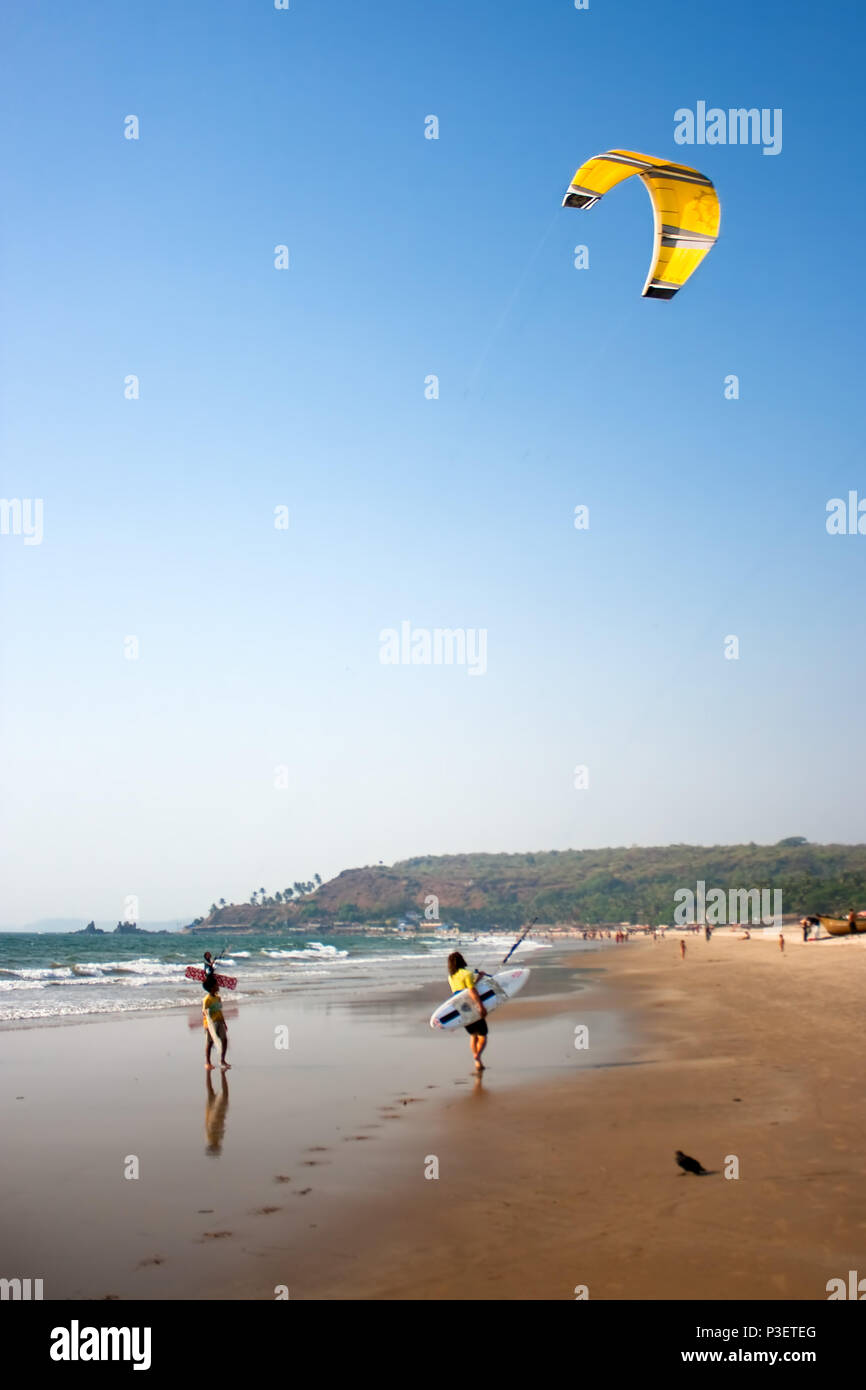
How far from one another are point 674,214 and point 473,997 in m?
10.1

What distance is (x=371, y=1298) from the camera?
176 inches

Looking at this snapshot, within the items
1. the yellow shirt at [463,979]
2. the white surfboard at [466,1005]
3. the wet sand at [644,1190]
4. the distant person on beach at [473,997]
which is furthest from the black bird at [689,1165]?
the white surfboard at [466,1005]

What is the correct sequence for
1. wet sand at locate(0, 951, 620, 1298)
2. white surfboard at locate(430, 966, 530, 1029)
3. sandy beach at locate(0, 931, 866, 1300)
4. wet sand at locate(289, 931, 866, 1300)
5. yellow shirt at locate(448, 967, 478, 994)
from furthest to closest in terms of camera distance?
white surfboard at locate(430, 966, 530, 1029), yellow shirt at locate(448, 967, 478, 994), wet sand at locate(0, 951, 620, 1298), sandy beach at locate(0, 931, 866, 1300), wet sand at locate(289, 931, 866, 1300)

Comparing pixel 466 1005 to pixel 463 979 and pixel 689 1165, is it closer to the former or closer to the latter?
pixel 463 979

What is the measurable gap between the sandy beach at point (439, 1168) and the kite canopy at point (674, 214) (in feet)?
30.6

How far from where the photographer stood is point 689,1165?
647 cm

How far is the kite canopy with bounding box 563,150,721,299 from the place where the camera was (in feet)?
38.3

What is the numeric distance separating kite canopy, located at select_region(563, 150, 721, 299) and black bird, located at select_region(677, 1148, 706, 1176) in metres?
9.58

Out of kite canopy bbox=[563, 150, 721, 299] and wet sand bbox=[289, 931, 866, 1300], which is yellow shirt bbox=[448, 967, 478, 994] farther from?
kite canopy bbox=[563, 150, 721, 299]

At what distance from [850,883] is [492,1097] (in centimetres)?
9437

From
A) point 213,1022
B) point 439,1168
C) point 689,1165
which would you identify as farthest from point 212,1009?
point 689,1165

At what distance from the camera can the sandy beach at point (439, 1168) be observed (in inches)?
187

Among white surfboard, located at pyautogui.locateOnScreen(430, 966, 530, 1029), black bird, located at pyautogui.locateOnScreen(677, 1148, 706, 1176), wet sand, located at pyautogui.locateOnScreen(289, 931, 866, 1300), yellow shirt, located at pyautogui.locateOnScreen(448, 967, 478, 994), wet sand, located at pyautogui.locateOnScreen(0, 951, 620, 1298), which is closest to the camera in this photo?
wet sand, located at pyautogui.locateOnScreen(289, 931, 866, 1300)

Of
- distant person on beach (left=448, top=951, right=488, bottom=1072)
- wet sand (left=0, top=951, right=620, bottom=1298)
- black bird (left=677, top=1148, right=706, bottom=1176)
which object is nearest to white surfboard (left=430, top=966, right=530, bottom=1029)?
distant person on beach (left=448, top=951, right=488, bottom=1072)
